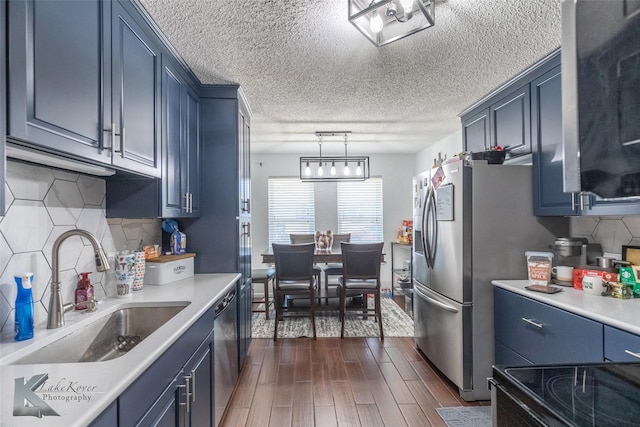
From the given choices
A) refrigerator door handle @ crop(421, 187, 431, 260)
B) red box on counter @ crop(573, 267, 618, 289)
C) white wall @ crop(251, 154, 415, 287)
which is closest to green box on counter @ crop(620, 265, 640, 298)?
red box on counter @ crop(573, 267, 618, 289)

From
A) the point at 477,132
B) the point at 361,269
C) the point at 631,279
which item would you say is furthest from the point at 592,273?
the point at 361,269

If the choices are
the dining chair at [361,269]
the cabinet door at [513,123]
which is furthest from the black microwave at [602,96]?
the dining chair at [361,269]

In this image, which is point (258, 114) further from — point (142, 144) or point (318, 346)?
point (318, 346)

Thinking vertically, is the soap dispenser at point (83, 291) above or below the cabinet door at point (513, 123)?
below

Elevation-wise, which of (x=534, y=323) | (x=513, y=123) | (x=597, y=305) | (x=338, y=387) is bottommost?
(x=338, y=387)

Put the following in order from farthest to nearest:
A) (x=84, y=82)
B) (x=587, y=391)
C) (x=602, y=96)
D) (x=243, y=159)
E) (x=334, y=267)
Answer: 1. (x=334, y=267)
2. (x=243, y=159)
3. (x=84, y=82)
4. (x=587, y=391)
5. (x=602, y=96)

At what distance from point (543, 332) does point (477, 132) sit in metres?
1.99

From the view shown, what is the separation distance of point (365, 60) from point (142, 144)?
152cm

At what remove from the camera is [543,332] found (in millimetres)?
1747

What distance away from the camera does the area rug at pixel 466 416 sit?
1944mm

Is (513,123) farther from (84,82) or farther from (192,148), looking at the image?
(84,82)

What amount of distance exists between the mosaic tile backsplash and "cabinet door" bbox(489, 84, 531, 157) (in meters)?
2.95

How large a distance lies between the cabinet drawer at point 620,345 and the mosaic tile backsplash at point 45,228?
2.47m

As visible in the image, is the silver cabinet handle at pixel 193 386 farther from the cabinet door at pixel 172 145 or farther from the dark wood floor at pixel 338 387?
the cabinet door at pixel 172 145
